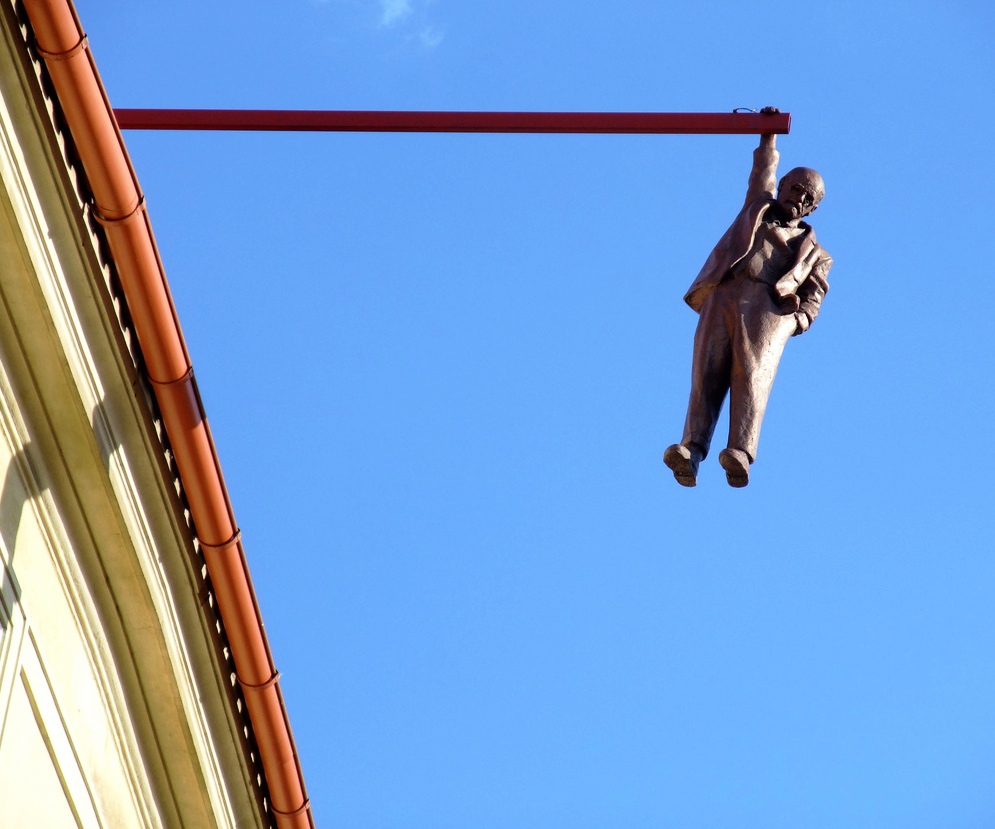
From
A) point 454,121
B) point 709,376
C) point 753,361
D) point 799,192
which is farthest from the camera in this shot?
point 799,192

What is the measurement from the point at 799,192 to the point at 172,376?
2589 mm

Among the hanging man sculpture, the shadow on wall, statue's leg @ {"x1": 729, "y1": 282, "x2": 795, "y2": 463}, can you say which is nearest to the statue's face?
the hanging man sculpture

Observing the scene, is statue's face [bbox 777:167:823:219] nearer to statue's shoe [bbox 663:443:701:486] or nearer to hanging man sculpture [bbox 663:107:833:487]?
hanging man sculpture [bbox 663:107:833:487]

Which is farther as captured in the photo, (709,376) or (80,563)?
(80,563)

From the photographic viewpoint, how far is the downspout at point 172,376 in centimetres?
612

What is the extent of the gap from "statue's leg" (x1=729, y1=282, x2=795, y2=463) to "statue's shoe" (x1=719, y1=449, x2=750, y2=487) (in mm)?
36

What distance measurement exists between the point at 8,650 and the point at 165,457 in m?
1.07

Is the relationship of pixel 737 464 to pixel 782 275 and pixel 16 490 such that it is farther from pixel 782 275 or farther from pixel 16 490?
pixel 16 490

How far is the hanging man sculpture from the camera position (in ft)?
20.1

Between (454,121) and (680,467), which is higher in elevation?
(454,121)

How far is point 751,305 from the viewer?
20.7 ft

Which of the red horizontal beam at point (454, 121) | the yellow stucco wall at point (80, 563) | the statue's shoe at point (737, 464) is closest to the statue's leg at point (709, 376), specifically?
the statue's shoe at point (737, 464)

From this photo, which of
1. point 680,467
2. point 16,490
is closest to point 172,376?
point 16,490

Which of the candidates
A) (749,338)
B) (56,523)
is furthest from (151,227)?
(749,338)
